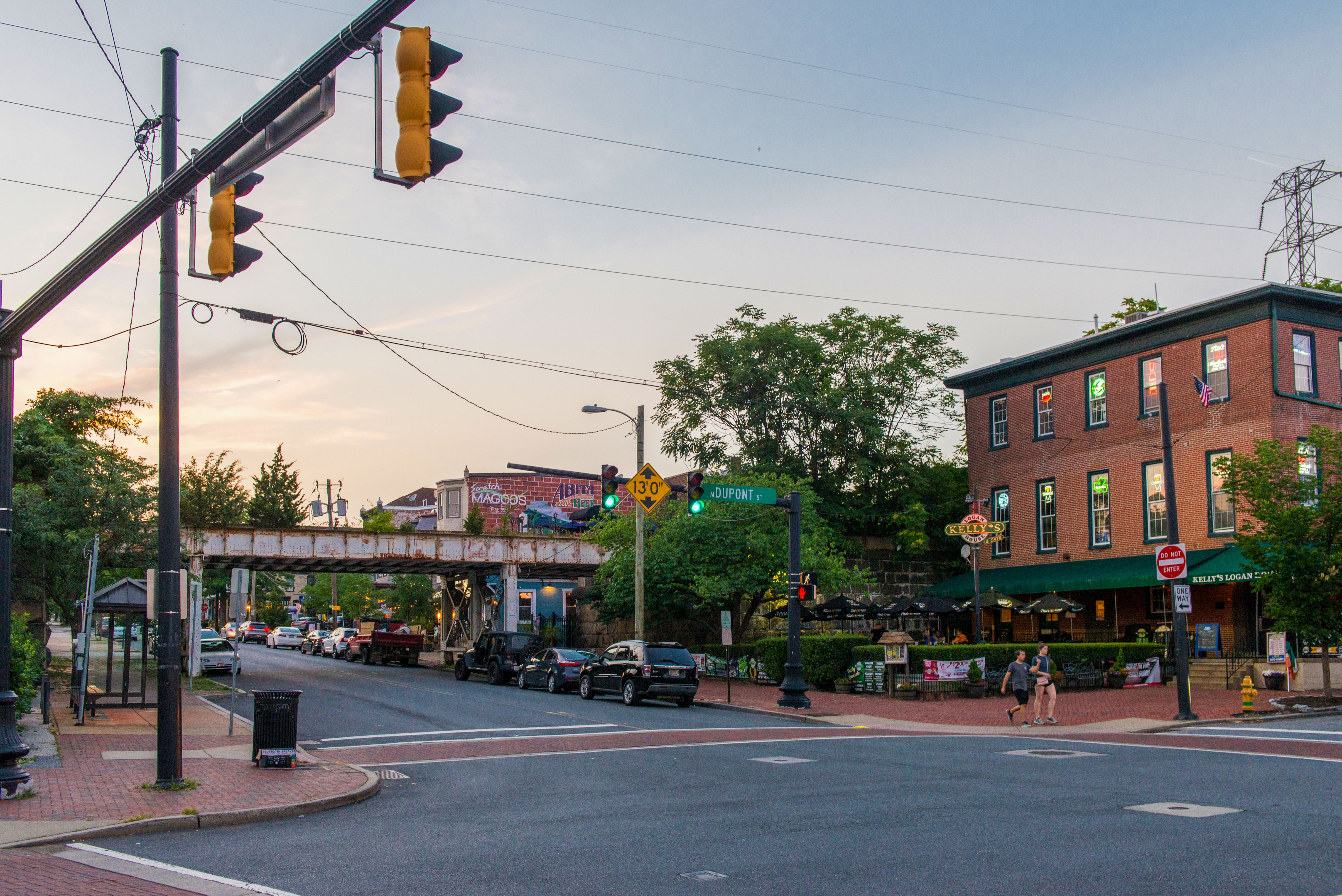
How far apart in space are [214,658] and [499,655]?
41.8ft

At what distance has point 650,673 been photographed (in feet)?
87.8

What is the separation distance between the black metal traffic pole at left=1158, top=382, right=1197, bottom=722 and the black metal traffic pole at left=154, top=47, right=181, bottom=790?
18.0 meters

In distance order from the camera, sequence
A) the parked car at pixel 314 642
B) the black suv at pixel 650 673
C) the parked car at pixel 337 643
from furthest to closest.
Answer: the parked car at pixel 314 642
the parked car at pixel 337 643
the black suv at pixel 650 673

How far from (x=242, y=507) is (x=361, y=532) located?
140 feet

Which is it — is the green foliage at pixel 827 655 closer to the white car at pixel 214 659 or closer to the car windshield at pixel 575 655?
the car windshield at pixel 575 655

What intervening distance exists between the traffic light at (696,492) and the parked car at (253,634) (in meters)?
53.5

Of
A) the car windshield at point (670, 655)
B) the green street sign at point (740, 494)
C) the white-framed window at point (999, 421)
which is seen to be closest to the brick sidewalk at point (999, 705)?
the car windshield at point (670, 655)

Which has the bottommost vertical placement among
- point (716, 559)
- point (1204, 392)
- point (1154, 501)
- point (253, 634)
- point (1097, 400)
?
point (253, 634)

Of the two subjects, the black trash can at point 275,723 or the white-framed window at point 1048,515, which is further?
the white-framed window at point 1048,515

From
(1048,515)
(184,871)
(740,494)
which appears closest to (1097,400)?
(1048,515)

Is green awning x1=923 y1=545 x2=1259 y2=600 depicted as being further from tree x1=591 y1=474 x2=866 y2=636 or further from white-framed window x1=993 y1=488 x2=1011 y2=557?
tree x1=591 y1=474 x2=866 y2=636

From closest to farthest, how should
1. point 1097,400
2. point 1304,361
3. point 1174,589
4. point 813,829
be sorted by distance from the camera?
1. point 813,829
2. point 1174,589
3. point 1304,361
4. point 1097,400

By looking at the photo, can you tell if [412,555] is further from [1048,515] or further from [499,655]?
[1048,515]

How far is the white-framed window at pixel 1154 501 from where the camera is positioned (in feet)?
115
